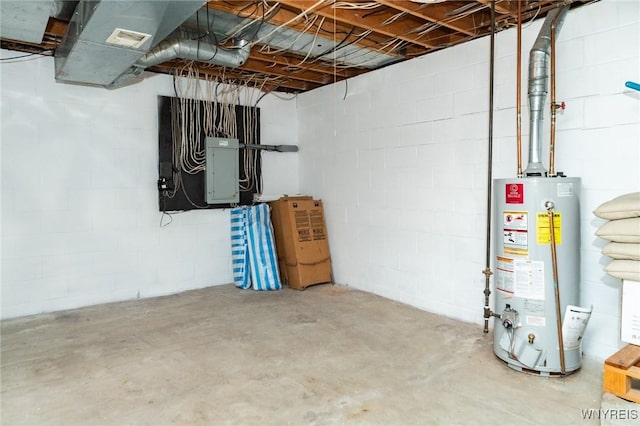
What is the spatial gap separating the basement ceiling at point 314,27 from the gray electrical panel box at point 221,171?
2.81ft

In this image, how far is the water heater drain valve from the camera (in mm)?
2580

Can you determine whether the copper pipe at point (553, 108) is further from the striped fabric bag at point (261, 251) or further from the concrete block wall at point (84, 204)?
the concrete block wall at point (84, 204)

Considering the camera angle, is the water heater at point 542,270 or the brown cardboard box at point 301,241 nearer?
the water heater at point 542,270

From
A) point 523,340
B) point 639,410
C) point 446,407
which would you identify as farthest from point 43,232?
point 639,410

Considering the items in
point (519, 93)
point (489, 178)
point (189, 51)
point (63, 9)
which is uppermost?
point (63, 9)

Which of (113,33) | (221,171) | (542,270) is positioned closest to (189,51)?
(113,33)

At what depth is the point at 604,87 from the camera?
8.88 feet

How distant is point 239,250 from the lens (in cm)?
479

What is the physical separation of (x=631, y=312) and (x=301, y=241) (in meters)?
3.10

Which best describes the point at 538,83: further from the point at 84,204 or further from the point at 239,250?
the point at 84,204

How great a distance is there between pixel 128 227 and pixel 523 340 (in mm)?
3653

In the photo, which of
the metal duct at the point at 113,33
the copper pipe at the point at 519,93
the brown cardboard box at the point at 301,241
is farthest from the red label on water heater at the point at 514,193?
the brown cardboard box at the point at 301,241

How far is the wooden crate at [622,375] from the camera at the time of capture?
2.09 meters

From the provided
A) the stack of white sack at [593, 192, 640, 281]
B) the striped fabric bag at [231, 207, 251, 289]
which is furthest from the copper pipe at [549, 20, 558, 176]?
the striped fabric bag at [231, 207, 251, 289]
